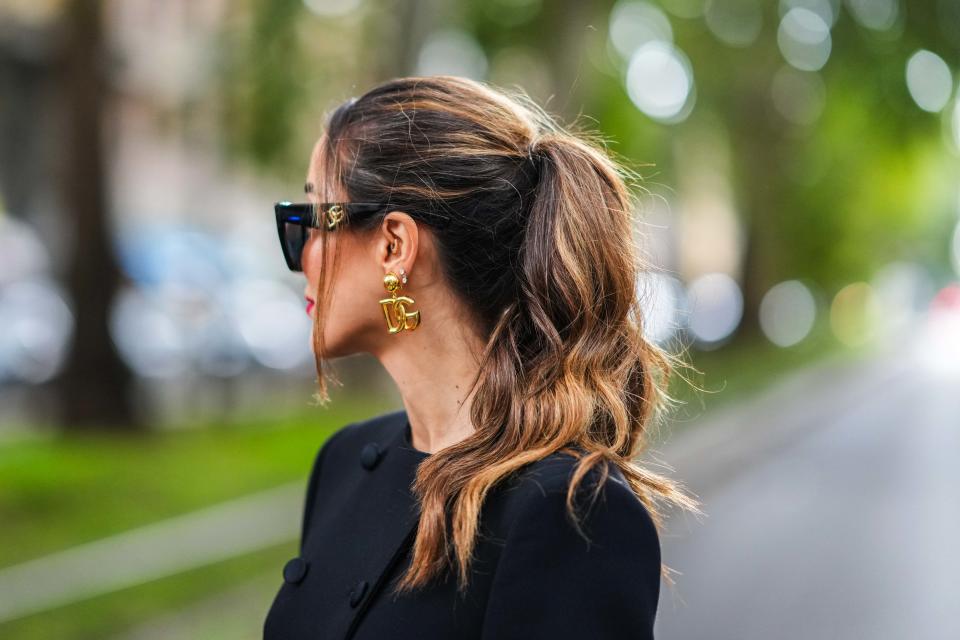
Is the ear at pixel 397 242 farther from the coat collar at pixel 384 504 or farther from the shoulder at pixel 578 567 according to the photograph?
the shoulder at pixel 578 567

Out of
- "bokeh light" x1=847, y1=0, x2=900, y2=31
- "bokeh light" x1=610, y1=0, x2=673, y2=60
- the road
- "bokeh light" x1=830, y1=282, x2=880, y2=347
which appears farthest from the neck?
"bokeh light" x1=830, y1=282, x2=880, y2=347

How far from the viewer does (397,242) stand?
2.27m

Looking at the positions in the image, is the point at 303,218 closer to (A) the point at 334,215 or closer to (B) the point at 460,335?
(A) the point at 334,215

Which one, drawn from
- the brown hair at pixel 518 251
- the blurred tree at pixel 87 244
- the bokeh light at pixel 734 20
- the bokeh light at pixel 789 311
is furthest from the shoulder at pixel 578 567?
the bokeh light at pixel 789 311

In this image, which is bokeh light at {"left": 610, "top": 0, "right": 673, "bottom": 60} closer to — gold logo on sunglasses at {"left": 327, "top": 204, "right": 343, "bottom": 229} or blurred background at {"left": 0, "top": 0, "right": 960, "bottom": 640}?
blurred background at {"left": 0, "top": 0, "right": 960, "bottom": 640}

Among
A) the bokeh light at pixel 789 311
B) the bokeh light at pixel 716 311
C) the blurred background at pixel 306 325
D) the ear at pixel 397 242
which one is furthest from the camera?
the bokeh light at pixel 789 311

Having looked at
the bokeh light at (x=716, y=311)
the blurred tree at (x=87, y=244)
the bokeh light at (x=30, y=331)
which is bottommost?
the bokeh light at (x=716, y=311)

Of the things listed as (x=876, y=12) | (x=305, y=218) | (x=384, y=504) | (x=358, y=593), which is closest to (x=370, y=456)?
(x=384, y=504)

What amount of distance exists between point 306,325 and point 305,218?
2136cm

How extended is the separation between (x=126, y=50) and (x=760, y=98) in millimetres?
14592

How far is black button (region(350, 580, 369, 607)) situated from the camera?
2129 millimetres

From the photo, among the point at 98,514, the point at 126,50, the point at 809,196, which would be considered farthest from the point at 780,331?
the point at 98,514

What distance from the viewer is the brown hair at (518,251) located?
2.14 meters

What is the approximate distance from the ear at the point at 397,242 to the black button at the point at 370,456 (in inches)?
16.1
